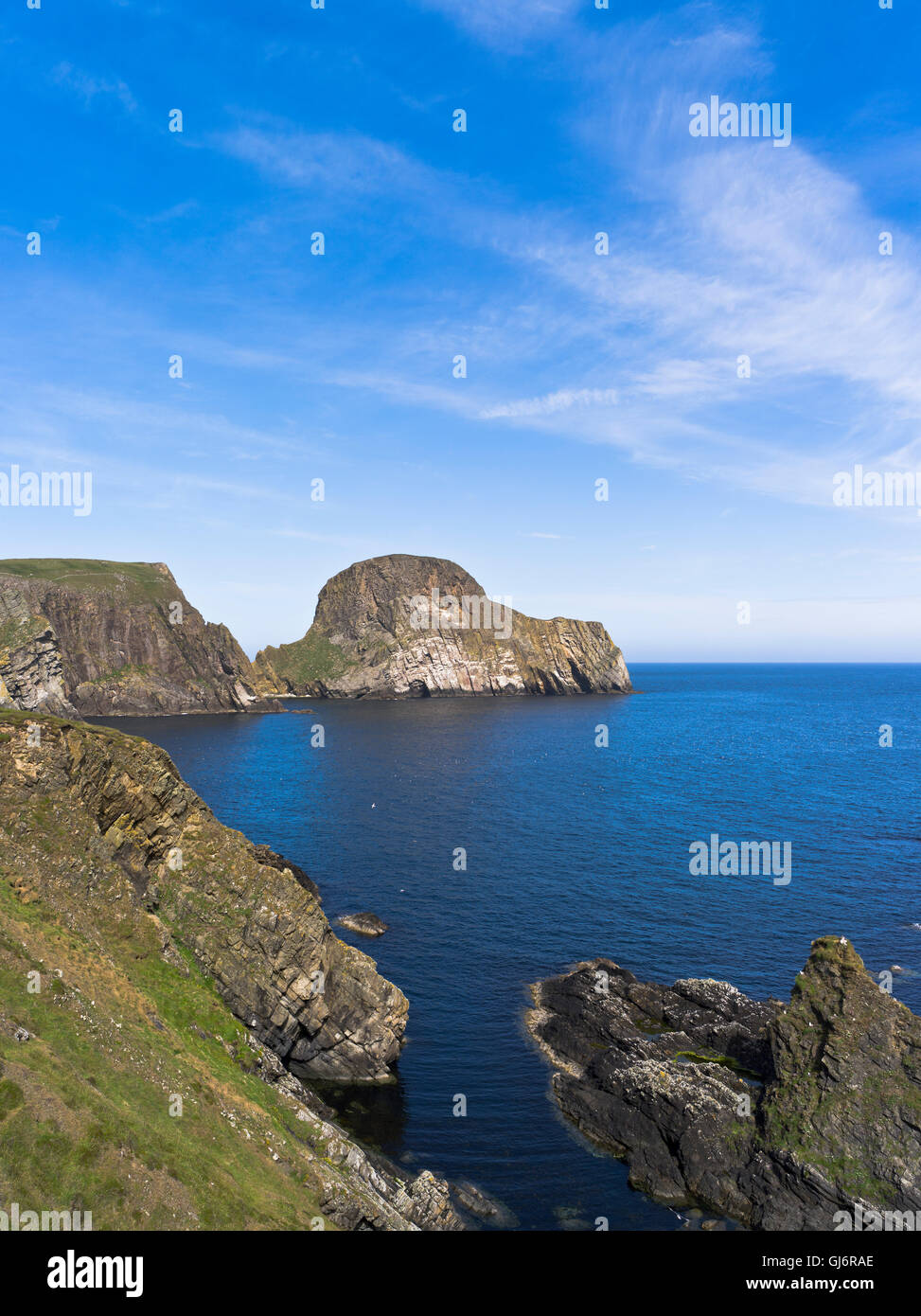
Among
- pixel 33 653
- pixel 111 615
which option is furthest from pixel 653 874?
pixel 111 615

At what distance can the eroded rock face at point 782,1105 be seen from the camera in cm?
3120

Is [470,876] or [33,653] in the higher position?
[33,653]

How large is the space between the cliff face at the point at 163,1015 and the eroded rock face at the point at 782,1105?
11.3m

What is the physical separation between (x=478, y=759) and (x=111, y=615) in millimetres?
126595

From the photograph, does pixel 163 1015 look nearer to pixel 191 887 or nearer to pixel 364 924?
pixel 191 887

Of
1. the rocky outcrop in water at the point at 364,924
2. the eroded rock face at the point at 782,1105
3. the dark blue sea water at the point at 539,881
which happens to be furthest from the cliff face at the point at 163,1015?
the rocky outcrop in water at the point at 364,924

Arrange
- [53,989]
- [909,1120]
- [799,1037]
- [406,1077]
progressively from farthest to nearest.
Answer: [406,1077] → [799,1037] → [909,1120] → [53,989]

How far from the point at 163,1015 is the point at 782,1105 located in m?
29.1

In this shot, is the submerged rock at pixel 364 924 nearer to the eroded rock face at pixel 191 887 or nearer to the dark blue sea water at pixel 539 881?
the dark blue sea water at pixel 539 881

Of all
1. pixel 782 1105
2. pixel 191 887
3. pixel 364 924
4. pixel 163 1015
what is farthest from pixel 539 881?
pixel 163 1015

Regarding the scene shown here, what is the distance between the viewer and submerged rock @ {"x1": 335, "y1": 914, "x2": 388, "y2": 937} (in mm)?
57500

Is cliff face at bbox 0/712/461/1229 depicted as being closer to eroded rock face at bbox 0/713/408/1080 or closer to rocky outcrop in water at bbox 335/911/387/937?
eroded rock face at bbox 0/713/408/1080
